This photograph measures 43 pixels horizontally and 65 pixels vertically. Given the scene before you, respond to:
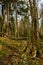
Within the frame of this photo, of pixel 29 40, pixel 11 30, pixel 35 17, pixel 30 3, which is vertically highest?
pixel 30 3

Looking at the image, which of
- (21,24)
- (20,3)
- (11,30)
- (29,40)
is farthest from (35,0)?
(21,24)

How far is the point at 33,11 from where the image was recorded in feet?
41.7

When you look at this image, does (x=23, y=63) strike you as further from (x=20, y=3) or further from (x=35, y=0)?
(x=20, y=3)

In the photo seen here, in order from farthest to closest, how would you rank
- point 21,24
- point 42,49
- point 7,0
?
point 21,24 < point 7,0 < point 42,49

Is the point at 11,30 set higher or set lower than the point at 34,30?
lower

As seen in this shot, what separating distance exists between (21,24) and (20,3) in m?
18.1

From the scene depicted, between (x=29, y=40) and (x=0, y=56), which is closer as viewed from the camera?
(x=29, y=40)

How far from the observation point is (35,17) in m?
12.9

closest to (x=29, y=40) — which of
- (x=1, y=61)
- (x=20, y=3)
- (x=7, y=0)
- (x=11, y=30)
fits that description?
(x=1, y=61)

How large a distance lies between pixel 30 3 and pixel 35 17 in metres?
1.00

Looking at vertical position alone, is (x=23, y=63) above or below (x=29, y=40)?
below

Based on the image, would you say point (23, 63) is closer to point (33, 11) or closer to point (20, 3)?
point (33, 11)

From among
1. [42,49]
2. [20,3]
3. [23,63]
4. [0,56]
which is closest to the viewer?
[23,63]

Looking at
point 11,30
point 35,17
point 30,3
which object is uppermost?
point 30,3
